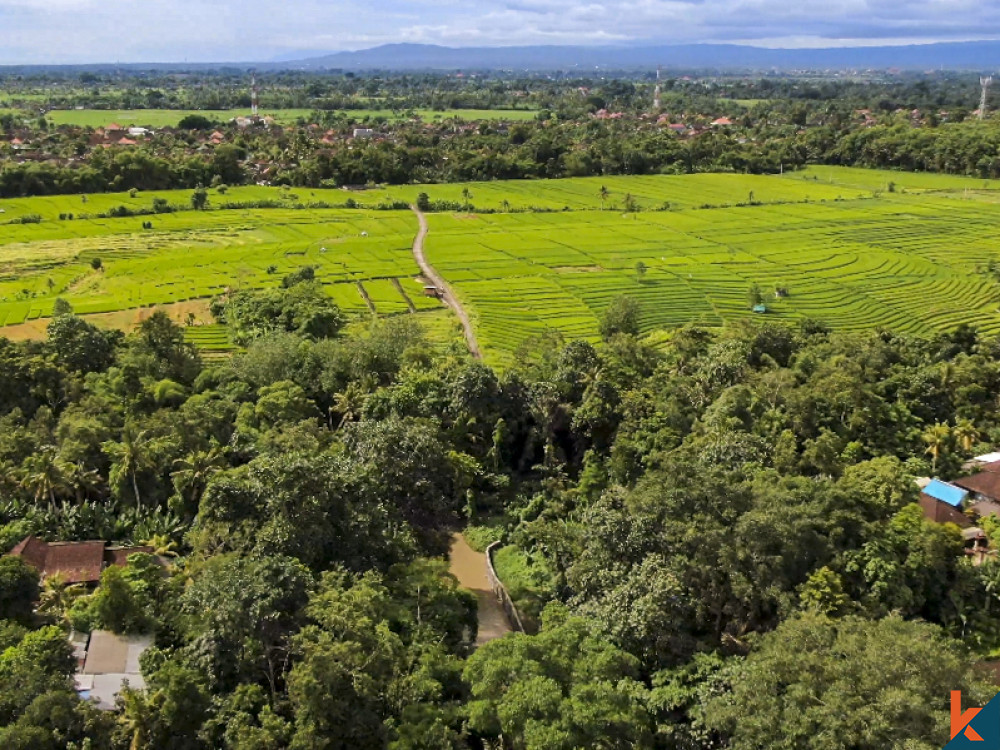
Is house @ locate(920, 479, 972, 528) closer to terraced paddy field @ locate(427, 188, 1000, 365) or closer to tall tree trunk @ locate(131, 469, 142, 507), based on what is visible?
terraced paddy field @ locate(427, 188, 1000, 365)

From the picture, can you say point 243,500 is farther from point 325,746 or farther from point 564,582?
point 564,582

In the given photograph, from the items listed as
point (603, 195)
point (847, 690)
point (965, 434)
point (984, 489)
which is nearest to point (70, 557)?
point (847, 690)

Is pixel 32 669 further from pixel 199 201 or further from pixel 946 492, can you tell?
pixel 199 201

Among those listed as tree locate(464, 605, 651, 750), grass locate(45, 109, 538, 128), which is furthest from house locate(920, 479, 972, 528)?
grass locate(45, 109, 538, 128)

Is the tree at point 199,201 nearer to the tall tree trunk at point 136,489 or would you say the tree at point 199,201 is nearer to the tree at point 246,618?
the tall tree trunk at point 136,489

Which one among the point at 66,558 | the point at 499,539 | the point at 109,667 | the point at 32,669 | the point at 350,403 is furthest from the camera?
the point at 350,403

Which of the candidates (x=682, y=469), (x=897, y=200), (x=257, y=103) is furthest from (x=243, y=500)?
(x=257, y=103)

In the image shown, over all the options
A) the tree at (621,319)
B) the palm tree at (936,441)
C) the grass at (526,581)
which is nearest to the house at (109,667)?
the grass at (526,581)
